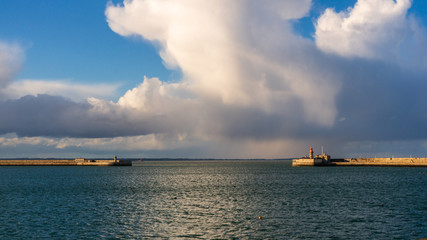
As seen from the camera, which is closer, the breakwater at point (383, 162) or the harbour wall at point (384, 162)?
the harbour wall at point (384, 162)

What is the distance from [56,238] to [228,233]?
14440 mm

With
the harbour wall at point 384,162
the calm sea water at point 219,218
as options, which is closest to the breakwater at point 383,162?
the harbour wall at point 384,162

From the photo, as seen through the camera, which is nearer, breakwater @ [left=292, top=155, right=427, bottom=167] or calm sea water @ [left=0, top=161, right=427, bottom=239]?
→ calm sea water @ [left=0, top=161, right=427, bottom=239]

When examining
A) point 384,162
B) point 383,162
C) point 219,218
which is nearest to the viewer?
point 219,218

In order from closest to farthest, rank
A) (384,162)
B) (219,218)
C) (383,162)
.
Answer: (219,218), (384,162), (383,162)

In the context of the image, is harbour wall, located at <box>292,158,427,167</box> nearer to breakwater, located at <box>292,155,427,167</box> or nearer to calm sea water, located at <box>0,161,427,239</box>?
breakwater, located at <box>292,155,427,167</box>

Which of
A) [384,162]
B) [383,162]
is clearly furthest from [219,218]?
[383,162]

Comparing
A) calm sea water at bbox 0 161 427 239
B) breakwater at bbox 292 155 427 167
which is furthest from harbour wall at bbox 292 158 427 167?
calm sea water at bbox 0 161 427 239

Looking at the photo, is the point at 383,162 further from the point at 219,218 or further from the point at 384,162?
the point at 219,218

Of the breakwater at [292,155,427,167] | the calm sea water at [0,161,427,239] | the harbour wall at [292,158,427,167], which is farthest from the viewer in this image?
the breakwater at [292,155,427,167]

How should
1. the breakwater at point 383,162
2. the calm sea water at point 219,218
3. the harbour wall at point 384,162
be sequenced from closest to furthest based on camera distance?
the calm sea water at point 219,218, the harbour wall at point 384,162, the breakwater at point 383,162

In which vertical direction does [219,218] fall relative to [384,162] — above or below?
below

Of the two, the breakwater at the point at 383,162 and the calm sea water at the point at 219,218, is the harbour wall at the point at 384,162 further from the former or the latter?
the calm sea water at the point at 219,218

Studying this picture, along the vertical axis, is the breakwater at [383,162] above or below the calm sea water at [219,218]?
above
